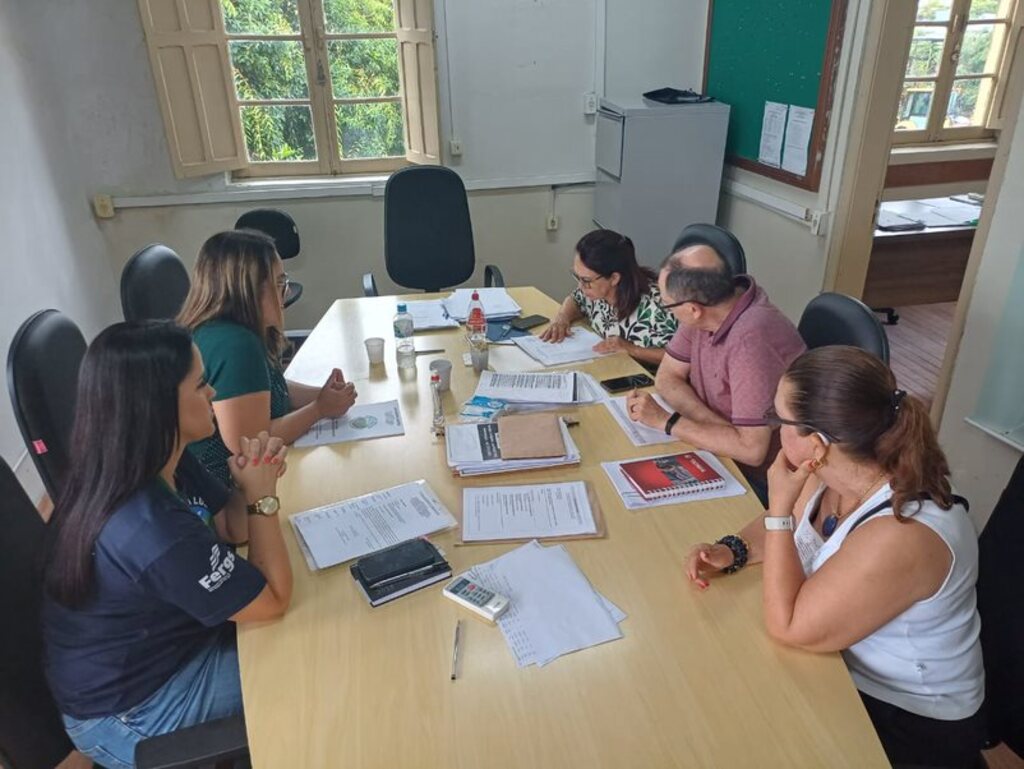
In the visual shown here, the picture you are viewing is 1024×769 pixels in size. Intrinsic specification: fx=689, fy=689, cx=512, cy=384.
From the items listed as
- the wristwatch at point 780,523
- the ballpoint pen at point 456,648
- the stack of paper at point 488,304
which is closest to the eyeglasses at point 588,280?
the stack of paper at point 488,304

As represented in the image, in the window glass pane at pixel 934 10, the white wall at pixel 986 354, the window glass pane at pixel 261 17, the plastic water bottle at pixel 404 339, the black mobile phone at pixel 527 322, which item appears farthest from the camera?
the window glass pane at pixel 934 10

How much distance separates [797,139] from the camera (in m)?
3.11

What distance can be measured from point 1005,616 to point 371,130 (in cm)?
372

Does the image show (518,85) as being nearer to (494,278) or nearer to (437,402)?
(494,278)

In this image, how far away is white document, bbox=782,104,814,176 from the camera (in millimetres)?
3029

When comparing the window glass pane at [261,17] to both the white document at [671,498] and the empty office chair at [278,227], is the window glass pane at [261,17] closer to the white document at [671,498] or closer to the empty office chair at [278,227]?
the empty office chair at [278,227]

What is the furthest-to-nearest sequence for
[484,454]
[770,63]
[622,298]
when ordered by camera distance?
[770,63], [622,298], [484,454]

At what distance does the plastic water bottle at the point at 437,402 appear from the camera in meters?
1.80

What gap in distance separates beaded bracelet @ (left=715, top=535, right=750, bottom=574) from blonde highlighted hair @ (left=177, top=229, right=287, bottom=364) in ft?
3.84

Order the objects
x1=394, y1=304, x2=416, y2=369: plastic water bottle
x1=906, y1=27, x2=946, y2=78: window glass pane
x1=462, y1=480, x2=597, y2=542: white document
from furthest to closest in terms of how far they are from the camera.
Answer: x1=906, y1=27, x2=946, y2=78: window glass pane < x1=394, y1=304, x2=416, y2=369: plastic water bottle < x1=462, y1=480, x2=597, y2=542: white document

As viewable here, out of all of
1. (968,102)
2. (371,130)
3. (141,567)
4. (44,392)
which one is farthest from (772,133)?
(141,567)

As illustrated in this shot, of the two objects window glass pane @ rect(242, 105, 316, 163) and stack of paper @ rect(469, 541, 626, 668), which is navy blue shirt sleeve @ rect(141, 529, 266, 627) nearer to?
stack of paper @ rect(469, 541, 626, 668)

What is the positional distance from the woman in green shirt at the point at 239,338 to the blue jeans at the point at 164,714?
466 millimetres

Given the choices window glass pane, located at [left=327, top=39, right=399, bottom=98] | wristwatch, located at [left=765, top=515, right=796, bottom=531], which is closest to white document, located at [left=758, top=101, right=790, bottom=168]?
window glass pane, located at [left=327, top=39, right=399, bottom=98]
